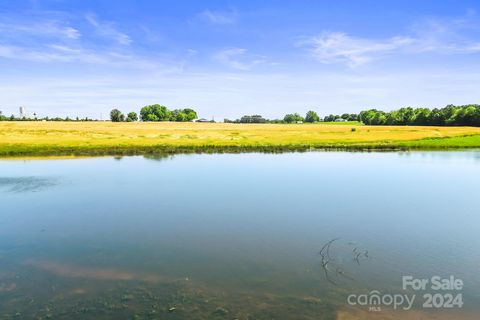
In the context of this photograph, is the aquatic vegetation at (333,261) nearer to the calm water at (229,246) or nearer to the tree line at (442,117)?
the calm water at (229,246)

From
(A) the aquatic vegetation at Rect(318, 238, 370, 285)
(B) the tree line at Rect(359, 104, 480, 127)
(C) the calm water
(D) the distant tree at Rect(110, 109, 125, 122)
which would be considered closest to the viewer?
(C) the calm water

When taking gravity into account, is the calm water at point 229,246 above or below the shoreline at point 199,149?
below

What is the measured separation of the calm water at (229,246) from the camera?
37.1 ft

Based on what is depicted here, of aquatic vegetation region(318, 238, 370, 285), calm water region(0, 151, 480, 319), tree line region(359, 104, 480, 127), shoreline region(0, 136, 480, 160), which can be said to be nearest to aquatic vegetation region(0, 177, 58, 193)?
calm water region(0, 151, 480, 319)

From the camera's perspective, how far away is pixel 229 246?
1620cm

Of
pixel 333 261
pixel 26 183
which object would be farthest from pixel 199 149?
pixel 333 261

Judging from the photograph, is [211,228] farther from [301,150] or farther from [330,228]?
[301,150]

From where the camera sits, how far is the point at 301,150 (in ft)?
211

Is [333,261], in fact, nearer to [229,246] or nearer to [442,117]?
[229,246]

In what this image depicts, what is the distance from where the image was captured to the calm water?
37.1 feet

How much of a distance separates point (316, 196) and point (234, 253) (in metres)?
11.9

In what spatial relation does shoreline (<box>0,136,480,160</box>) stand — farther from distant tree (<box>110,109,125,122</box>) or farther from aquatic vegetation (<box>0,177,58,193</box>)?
distant tree (<box>110,109,125,122</box>)

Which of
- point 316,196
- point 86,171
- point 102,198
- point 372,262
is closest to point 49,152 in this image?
point 86,171

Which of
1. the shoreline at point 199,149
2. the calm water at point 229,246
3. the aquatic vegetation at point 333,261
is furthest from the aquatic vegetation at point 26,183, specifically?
the aquatic vegetation at point 333,261
